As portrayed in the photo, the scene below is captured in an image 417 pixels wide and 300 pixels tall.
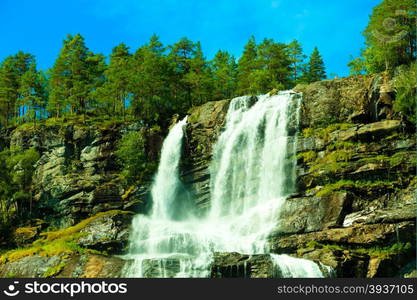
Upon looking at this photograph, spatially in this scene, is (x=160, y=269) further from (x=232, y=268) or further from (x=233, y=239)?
(x=233, y=239)

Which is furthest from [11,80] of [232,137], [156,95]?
[232,137]

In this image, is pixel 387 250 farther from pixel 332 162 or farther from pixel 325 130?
pixel 325 130

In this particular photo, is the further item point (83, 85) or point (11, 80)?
point (11, 80)

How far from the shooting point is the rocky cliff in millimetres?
27094

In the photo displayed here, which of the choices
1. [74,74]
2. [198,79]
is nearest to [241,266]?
[198,79]

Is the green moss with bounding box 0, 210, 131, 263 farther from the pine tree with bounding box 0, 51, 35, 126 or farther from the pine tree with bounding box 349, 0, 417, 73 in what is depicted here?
the pine tree with bounding box 349, 0, 417, 73

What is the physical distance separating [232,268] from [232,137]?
51.9 ft

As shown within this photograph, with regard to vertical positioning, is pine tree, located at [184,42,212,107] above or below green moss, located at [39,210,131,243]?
above

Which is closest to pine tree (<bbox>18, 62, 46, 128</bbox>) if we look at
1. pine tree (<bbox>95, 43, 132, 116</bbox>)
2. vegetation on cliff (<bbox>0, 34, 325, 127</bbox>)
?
vegetation on cliff (<bbox>0, 34, 325, 127</bbox>)

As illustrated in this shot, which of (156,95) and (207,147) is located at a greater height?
(156,95)

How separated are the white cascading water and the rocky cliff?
0.92 metres

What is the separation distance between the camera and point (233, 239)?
31.3 m

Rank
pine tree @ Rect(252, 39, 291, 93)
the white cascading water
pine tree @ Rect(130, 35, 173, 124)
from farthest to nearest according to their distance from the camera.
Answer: pine tree @ Rect(252, 39, 291, 93) < pine tree @ Rect(130, 35, 173, 124) < the white cascading water

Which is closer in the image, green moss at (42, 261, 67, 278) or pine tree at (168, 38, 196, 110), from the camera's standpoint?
green moss at (42, 261, 67, 278)
